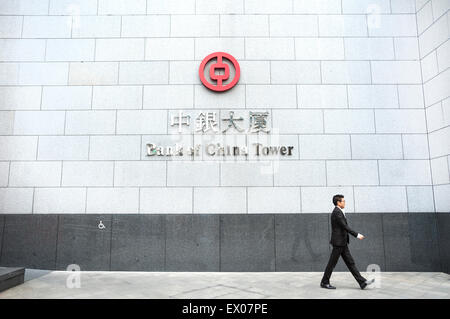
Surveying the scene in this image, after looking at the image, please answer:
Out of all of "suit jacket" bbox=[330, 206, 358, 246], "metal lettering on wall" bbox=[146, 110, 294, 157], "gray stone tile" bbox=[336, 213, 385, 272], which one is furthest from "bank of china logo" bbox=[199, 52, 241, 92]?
"gray stone tile" bbox=[336, 213, 385, 272]

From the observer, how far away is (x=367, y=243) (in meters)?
7.85

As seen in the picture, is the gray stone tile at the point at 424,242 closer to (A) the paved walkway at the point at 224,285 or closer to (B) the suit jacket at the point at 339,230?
(A) the paved walkway at the point at 224,285

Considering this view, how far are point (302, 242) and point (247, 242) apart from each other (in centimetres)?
141

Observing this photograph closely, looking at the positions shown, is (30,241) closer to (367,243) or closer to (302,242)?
(302,242)

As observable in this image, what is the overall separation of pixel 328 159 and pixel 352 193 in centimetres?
108

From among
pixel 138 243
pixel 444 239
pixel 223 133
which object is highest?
pixel 223 133

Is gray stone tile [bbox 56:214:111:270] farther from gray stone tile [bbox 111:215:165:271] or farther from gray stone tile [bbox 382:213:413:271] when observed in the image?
gray stone tile [bbox 382:213:413:271]

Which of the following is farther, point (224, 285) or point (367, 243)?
point (367, 243)

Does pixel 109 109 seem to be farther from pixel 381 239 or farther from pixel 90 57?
pixel 381 239

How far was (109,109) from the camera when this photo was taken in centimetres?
840

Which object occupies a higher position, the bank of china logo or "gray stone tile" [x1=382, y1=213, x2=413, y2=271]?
the bank of china logo

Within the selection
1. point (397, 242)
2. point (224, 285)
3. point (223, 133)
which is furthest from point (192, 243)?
point (397, 242)

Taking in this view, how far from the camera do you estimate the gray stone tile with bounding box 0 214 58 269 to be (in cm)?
788

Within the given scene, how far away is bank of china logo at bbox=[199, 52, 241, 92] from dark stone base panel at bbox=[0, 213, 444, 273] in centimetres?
355
